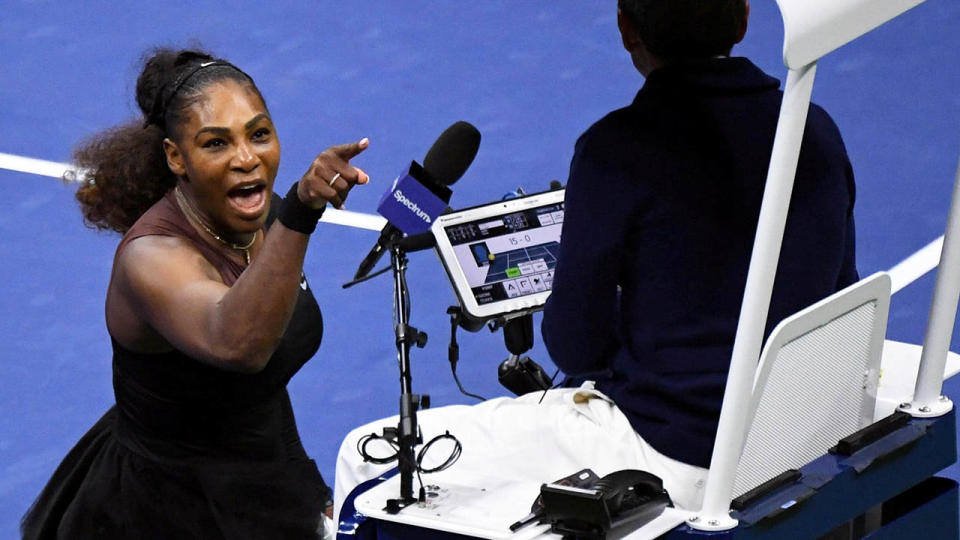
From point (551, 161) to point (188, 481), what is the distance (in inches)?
166

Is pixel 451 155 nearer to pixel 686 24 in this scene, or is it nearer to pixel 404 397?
pixel 404 397

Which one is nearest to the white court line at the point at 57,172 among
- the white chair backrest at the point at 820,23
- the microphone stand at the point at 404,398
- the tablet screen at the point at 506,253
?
the tablet screen at the point at 506,253

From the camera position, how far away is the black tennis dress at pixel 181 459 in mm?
3502

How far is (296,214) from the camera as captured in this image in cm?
293

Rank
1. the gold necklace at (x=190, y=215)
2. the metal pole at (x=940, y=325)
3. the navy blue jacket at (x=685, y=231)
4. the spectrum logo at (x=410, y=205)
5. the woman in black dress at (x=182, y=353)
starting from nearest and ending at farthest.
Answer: the spectrum logo at (x=410, y=205) → the navy blue jacket at (x=685, y=231) → the metal pole at (x=940, y=325) → the woman in black dress at (x=182, y=353) → the gold necklace at (x=190, y=215)

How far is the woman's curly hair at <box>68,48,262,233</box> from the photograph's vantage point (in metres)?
3.52

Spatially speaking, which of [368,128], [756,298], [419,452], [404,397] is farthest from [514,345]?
[368,128]

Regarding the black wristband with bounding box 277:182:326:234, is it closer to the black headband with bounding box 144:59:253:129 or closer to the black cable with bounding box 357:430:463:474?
the black cable with bounding box 357:430:463:474

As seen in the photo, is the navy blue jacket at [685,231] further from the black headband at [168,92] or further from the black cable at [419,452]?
the black headband at [168,92]

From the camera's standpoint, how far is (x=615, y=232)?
10.1ft

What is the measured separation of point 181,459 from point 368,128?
4.52 meters

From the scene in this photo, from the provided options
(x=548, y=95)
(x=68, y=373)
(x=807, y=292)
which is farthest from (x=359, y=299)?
(x=807, y=292)

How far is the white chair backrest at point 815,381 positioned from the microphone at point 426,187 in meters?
0.68

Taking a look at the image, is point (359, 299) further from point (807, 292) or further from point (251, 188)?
point (807, 292)
